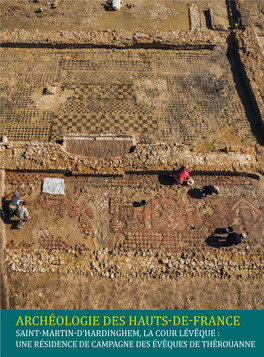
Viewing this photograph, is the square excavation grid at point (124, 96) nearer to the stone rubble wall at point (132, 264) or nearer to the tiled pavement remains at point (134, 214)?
the tiled pavement remains at point (134, 214)

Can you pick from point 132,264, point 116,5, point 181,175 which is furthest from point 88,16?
point 132,264

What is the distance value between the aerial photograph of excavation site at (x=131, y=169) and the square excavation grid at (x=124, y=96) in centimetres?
5

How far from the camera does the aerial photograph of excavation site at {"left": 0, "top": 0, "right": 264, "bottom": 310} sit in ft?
18.8

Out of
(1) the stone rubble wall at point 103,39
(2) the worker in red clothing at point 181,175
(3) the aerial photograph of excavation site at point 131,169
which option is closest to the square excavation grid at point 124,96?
(3) the aerial photograph of excavation site at point 131,169

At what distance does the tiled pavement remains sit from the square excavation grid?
1795mm

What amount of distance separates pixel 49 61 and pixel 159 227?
7715 millimetres

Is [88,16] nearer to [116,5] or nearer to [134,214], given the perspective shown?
[116,5]

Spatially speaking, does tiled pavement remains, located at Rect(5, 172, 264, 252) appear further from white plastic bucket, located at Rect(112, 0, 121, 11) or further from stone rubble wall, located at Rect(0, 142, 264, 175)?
white plastic bucket, located at Rect(112, 0, 121, 11)

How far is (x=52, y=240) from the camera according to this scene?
19.8 ft

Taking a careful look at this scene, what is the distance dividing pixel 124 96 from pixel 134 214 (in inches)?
177

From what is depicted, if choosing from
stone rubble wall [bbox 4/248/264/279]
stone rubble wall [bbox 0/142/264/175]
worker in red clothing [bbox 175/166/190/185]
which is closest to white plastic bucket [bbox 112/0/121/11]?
stone rubble wall [bbox 0/142/264/175]

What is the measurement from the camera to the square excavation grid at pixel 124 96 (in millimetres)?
7727

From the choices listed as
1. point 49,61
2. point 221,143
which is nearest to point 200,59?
point 221,143
